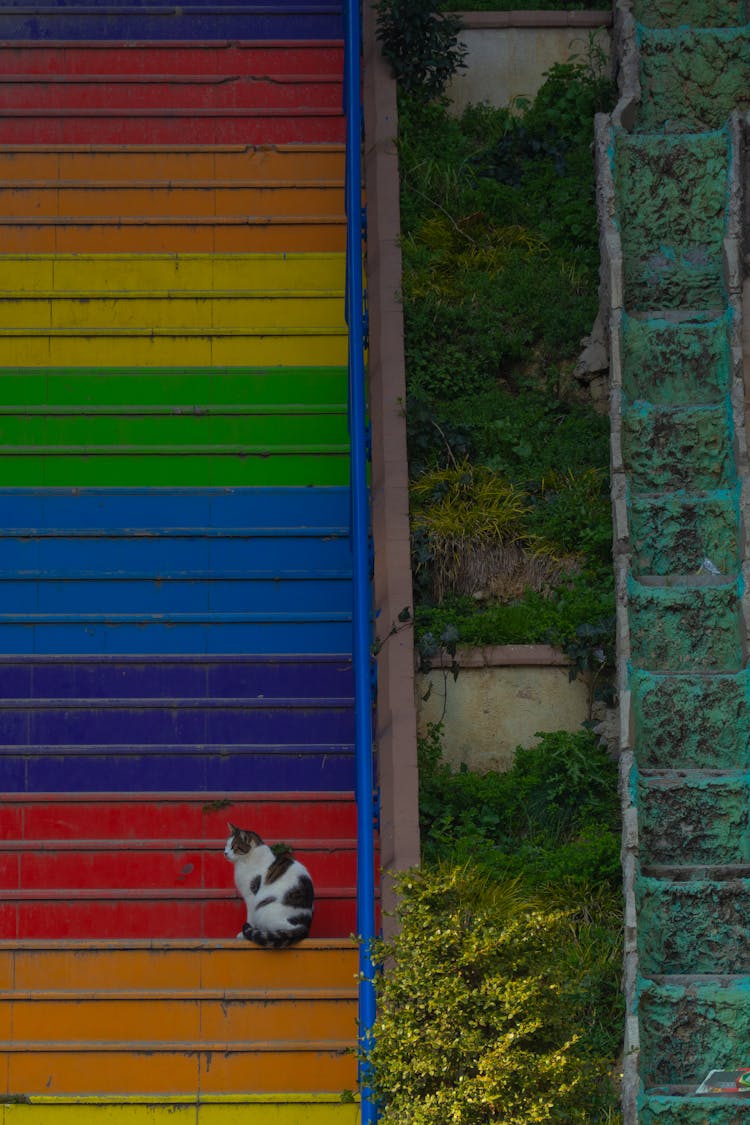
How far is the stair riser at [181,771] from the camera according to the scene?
29.6 feet

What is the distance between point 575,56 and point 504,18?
498 mm

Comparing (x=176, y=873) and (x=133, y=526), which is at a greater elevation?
(x=133, y=526)

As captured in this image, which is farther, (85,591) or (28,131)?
(28,131)

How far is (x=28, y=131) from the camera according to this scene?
11.4m

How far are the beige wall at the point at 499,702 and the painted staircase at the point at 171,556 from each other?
61 centimetres

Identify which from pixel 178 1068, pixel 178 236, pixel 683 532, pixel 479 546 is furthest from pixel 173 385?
pixel 178 1068

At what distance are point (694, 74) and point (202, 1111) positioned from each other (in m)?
6.66

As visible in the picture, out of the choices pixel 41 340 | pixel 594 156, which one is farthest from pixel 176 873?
pixel 594 156

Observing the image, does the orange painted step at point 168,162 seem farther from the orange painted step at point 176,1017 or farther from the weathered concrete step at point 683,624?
the orange painted step at point 176,1017

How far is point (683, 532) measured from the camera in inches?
353

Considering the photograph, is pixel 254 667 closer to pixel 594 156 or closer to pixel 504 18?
pixel 594 156

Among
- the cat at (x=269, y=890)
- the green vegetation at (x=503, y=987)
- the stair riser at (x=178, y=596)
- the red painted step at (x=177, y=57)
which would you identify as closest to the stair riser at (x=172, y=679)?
the stair riser at (x=178, y=596)

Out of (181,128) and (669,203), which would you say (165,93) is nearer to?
(181,128)

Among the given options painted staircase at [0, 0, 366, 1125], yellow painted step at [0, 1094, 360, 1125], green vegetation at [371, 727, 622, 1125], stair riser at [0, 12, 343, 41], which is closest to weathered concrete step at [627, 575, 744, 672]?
green vegetation at [371, 727, 622, 1125]
